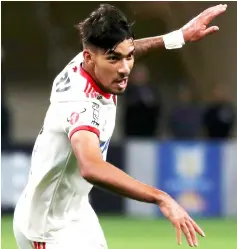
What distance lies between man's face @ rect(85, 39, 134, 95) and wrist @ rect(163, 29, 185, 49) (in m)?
1.81

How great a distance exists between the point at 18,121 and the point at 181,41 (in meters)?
14.5

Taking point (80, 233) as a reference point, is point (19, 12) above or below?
above

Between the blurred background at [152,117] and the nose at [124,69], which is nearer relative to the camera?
the nose at [124,69]

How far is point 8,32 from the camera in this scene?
21828 mm

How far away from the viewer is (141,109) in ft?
56.1

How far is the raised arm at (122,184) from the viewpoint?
5.21m

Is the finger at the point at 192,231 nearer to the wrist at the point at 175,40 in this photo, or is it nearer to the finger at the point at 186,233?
the finger at the point at 186,233

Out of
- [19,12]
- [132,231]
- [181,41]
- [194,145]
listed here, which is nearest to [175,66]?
[19,12]

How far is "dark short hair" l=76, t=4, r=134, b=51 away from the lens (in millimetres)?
5977

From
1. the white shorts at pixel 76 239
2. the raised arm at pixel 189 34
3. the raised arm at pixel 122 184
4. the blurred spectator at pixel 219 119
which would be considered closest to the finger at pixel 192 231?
the raised arm at pixel 122 184

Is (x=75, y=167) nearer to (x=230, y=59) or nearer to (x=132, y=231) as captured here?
(x=132, y=231)

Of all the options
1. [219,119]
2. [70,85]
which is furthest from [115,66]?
[219,119]

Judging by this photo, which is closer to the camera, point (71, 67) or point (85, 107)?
point (85, 107)

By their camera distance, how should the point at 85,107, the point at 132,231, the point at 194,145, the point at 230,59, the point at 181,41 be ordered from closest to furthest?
the point at 85,107 < the point at 181,41 < the point at 132,231 < the point at 194,145 < the point at 230,59
